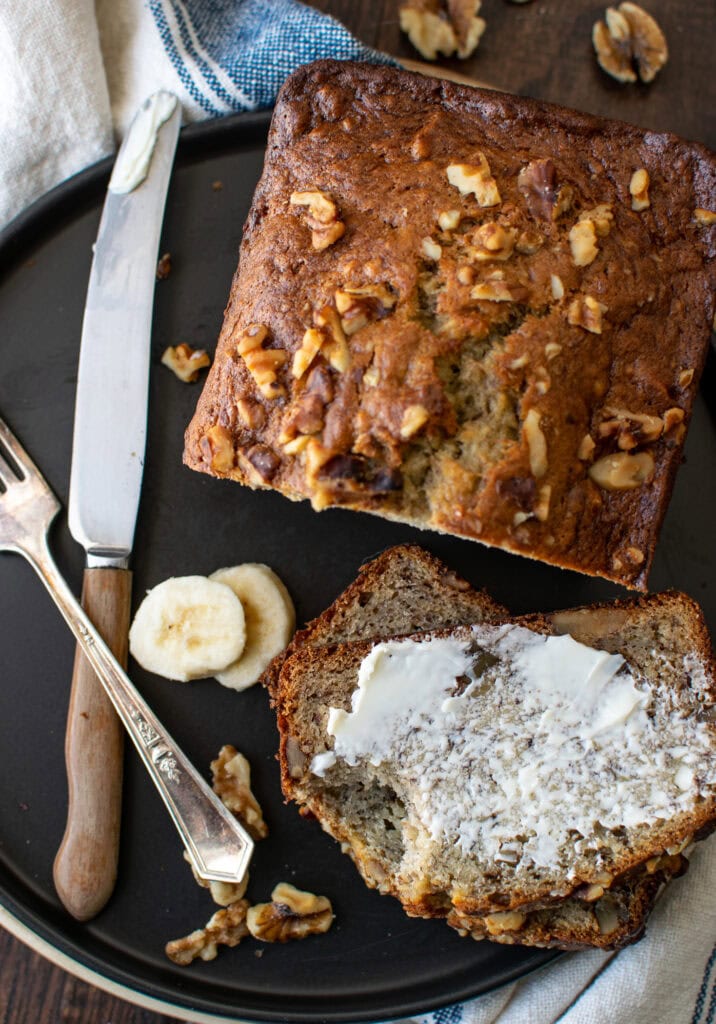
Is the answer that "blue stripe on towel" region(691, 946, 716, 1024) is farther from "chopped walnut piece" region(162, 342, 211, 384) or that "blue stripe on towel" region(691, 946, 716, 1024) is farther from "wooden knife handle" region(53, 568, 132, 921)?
"chopped walnut piece" region(162, 342, 211, 384)

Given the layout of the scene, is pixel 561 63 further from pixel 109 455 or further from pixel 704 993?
pixel 704 993

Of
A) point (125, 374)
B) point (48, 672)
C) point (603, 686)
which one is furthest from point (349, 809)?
point (125, 374)

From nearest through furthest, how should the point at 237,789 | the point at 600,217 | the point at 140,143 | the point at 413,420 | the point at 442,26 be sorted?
the point at 413,420 < the point at 600,217 < the point at 237,789 < the point at 140,143 < the point at 442,26

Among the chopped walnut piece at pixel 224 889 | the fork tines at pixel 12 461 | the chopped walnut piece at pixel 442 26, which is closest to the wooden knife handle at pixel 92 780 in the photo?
the chopped walnut piece at pixel 224 889

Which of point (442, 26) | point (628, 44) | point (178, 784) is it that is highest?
point (628, 44)

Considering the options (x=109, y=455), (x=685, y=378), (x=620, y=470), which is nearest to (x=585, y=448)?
(x=620, y=470)

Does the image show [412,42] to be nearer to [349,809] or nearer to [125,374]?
[125,374]

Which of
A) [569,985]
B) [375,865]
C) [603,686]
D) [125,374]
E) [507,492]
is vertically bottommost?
[569,985]
